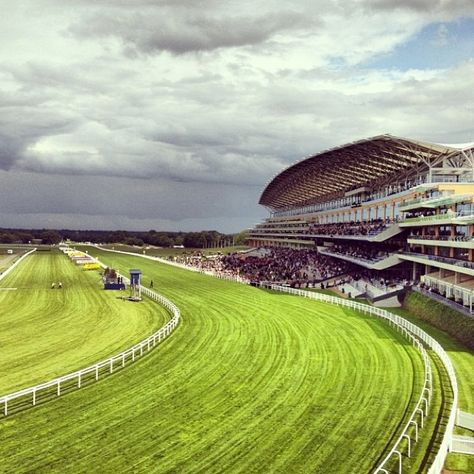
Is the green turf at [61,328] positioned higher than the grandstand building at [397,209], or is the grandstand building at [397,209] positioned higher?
the grandstand building at [397,209]

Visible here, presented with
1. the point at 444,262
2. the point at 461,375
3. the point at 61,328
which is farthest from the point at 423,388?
the point at 444,262

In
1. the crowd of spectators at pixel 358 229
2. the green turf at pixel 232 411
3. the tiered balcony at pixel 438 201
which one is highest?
the tiered balcony at pixel 438 201

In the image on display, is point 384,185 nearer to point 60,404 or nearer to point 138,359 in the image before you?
point 138,359

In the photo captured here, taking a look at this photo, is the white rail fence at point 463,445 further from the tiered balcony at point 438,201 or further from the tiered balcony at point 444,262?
the tiered balcony at point 438,201

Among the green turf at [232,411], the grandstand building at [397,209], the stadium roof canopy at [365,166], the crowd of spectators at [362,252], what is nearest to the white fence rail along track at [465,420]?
the green turf at [232,411]

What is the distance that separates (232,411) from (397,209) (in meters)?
44.6

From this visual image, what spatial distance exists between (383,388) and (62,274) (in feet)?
162

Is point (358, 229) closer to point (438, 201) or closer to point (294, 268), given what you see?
point (294, 268)

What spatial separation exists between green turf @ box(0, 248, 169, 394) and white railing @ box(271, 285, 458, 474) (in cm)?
1158

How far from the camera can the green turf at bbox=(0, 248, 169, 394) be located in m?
19.8

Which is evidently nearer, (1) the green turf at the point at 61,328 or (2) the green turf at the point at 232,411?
(2) the green turf at the point at 232,411

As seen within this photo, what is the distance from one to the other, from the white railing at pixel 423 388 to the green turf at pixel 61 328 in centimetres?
1158

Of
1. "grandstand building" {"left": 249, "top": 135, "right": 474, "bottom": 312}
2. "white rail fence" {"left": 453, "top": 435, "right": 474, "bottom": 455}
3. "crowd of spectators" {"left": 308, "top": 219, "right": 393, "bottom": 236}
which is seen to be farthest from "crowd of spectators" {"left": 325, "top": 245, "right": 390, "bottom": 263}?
"white rail fence" {"left": 453, "top": 435, "right": 474, "bottom": 455}

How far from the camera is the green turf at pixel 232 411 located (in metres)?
12.3
